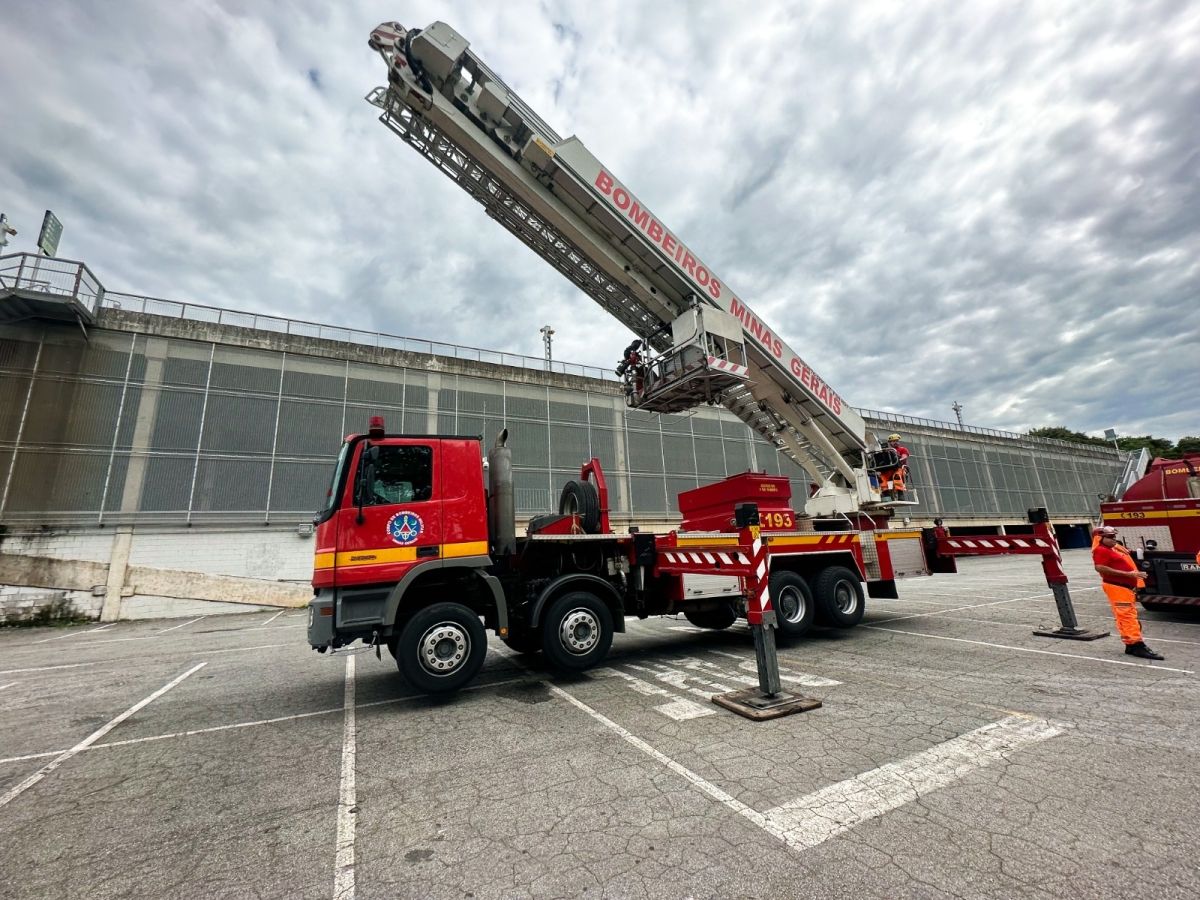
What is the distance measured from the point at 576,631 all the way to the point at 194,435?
18.0 metres

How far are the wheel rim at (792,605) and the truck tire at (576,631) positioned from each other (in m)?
3.11

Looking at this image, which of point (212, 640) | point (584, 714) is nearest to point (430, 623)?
point (584, 714)

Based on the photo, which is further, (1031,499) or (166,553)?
(1031,499)

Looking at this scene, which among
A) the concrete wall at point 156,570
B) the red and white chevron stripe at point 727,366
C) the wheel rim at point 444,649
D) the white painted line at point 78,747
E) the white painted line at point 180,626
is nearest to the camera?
the white painted line at point 78,747

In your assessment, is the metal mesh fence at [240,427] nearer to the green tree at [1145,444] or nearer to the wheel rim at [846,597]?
the wheel rim at [846,597]

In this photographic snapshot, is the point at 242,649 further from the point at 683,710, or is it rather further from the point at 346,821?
the point at 683,710

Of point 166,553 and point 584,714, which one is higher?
point 166,553

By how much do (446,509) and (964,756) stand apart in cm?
522

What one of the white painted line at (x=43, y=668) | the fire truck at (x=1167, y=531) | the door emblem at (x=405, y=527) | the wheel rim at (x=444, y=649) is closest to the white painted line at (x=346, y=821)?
the wheel rim at (x=444, y=649)

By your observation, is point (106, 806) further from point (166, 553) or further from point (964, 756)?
point (166, 553)

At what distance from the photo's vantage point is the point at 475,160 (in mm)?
7578

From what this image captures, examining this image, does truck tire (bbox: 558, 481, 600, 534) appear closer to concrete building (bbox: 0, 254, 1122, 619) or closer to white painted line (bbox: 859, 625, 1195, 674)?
white painted line (bbox: 859, 625, 1195, 674)

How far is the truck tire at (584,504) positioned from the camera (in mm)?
7074

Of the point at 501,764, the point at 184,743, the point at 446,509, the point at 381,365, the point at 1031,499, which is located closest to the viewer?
the point at 501,764
